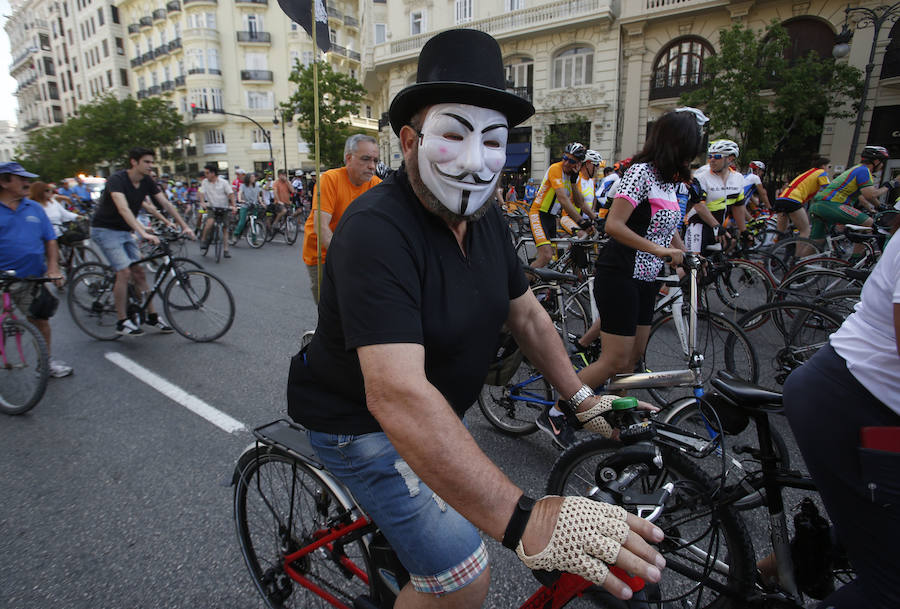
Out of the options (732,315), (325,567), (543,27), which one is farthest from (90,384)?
(543,27)

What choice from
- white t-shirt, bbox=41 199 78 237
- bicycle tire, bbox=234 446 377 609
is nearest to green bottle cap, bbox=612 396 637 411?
bicycle tire, bbox=234 446 377 609

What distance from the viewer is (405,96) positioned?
1377mm

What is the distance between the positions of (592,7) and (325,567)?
1141 inches

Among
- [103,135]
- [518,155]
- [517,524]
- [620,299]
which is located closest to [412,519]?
[517,524]

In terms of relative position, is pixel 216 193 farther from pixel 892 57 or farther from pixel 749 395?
pixel 892 57

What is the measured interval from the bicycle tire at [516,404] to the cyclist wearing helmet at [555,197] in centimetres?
345

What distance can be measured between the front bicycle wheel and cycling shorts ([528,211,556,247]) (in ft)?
13.3

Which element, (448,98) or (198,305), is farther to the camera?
(198,305)

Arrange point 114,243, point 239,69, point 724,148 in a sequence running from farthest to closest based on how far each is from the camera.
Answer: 1. point 239,69
2. point 724,148
3. point 114,243

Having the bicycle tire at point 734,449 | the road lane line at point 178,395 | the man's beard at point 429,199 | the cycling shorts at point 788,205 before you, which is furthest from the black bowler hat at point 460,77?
the cycling shorts at point 788,205

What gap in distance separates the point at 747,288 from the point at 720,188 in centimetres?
137

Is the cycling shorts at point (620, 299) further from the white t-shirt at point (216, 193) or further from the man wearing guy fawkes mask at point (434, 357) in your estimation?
the white t-shirt at point (216, 193)

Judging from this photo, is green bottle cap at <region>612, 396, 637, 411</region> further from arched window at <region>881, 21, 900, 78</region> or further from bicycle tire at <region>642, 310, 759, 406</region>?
arched window at <region>881, 21, 900, 78</region>

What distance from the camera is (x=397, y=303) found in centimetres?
118
